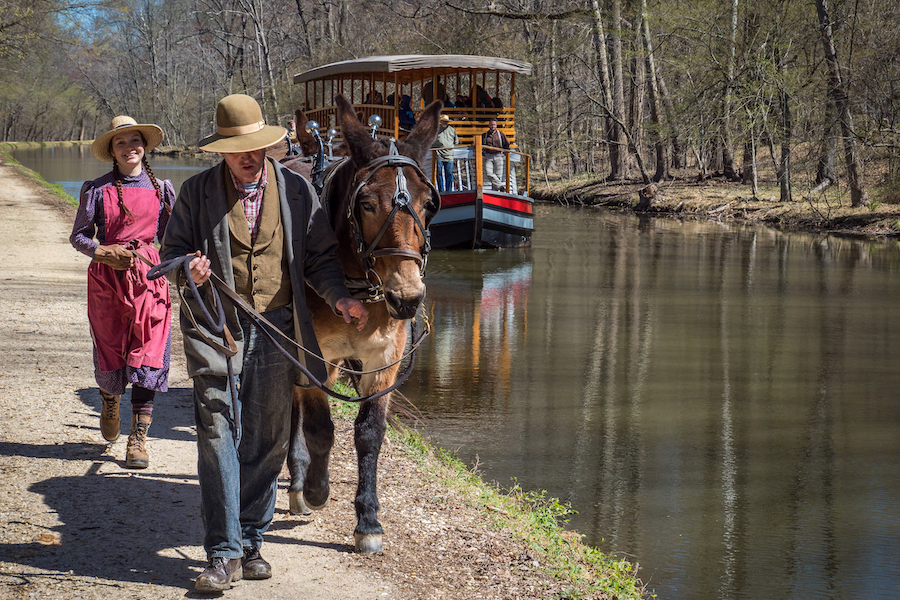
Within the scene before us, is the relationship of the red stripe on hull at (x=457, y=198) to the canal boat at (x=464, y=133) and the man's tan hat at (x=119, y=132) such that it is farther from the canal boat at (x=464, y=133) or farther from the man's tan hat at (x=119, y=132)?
the man's tan hat at (x=119, y=132)

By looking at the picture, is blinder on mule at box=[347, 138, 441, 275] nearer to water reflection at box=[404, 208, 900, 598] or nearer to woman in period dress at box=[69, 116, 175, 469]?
woman in period dress at box=[69, 116, 175, 469]

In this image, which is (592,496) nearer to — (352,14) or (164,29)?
(352,14)

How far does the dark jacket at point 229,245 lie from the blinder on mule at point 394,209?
0.42 ft

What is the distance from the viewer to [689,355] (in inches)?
440

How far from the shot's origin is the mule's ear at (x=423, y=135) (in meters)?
4.68

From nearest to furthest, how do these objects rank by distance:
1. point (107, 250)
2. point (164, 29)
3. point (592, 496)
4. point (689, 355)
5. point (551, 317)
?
point (107, 250), point (592, 496), point (689, 355), point (551, 317), point (164, 29)

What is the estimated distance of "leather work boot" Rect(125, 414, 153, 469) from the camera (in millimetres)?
5660

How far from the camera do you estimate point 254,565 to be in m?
4.27

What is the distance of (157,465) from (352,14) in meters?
51.6

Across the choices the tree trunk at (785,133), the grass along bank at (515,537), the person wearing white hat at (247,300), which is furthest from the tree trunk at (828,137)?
Result: the person wearing white hat at (247,300)

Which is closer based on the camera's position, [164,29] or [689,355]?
[689,355]

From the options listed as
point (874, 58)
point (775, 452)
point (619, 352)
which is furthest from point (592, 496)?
point (874, 58)

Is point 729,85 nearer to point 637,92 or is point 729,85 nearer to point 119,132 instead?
point 637,92

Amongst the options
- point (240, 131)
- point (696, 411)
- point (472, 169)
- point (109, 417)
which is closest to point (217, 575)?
point (240, 131)
